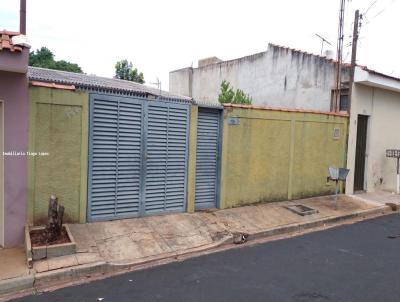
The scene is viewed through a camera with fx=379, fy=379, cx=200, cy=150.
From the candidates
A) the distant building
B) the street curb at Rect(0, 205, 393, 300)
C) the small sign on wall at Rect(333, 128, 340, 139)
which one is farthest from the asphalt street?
the distant building

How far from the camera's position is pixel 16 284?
187 inches

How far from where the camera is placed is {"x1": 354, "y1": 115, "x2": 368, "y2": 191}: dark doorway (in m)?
11.5

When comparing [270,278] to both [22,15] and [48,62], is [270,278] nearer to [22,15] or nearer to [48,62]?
[22,15]

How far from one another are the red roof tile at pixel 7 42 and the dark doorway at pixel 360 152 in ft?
31.8

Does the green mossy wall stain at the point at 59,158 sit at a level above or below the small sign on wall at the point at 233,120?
below

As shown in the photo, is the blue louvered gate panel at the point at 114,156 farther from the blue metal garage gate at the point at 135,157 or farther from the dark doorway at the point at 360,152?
the dark doorway at the point at 360,152

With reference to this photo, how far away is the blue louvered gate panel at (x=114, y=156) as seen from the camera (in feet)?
21.9

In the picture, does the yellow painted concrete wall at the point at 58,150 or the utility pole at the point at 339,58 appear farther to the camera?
the utility pole at the point at 339,58

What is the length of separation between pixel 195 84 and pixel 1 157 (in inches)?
509

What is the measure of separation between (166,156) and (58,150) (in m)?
2.09

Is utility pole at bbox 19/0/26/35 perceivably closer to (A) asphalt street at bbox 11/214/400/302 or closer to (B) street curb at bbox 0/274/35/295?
(B) street curb at bbox 0/274/35/295

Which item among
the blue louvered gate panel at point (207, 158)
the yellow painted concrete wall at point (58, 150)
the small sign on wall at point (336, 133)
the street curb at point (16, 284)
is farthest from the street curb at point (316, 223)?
the street curb at point (16, 284)

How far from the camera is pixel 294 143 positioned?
958 cm

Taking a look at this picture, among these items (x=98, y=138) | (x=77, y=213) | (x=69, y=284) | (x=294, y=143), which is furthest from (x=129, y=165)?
(x=294, y=143)
